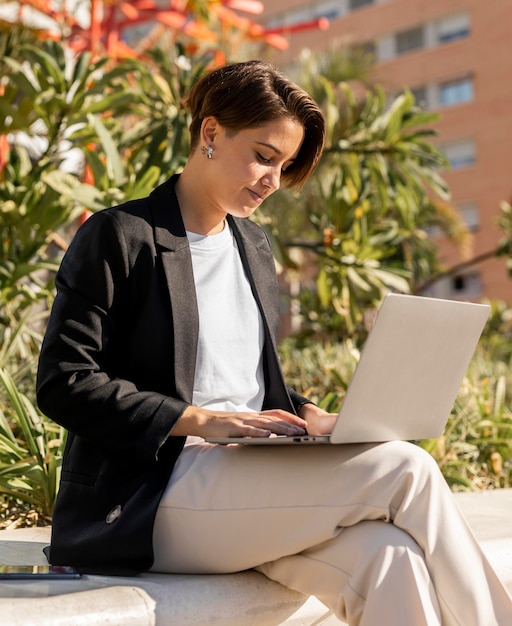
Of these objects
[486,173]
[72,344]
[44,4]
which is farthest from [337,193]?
[486,173]

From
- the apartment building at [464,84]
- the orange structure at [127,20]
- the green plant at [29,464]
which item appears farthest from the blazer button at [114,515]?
the apartment building at [464,84]

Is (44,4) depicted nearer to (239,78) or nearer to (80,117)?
(80,117)

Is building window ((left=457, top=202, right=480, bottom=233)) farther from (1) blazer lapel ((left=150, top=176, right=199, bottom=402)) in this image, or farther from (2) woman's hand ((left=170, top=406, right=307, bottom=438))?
(2) woman's hand ((left=170, top=406, right=307, bottom=438))

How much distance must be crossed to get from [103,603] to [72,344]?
1.77 feet

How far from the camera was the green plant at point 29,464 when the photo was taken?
329cm

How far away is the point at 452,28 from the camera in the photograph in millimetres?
32875

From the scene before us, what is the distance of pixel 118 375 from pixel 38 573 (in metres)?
0.47

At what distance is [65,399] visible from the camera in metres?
1.98

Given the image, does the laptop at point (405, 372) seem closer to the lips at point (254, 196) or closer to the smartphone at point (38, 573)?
the smartphone at point (38, 573)

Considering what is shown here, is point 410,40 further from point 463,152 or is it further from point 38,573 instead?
A: point 38,573

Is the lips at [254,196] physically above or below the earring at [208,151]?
below

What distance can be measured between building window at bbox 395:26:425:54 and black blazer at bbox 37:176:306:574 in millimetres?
33476

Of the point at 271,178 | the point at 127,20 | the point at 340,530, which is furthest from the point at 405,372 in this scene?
the point at 127,20

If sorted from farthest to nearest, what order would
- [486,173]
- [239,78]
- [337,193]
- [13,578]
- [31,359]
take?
1. [486,173]
2. [337,193]
3. [31,359]
4. [239,78]
5. [13,578]
